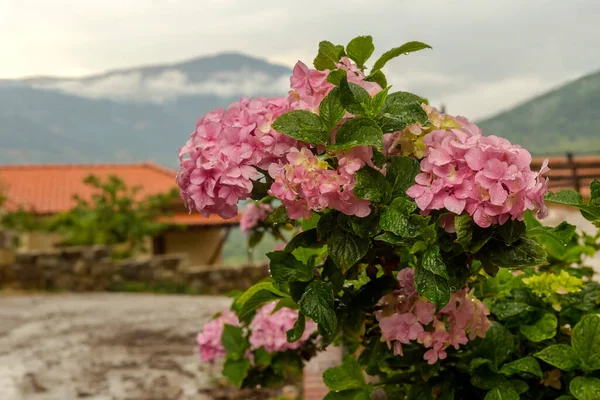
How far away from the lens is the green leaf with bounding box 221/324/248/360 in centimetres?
163

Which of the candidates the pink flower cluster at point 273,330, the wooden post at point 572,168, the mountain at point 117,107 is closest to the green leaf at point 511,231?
the pink flower cluster at point 273,330

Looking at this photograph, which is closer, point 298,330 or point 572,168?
point 298,330

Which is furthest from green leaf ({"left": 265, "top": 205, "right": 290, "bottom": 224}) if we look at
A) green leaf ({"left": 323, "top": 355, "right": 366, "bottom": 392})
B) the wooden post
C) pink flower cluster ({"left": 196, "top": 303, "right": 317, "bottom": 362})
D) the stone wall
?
the wooden post

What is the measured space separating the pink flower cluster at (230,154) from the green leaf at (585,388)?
59 centimetres

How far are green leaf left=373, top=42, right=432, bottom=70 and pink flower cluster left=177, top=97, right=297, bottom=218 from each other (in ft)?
0.53

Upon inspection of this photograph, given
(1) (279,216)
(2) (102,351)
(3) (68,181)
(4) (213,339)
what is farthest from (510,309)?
(3) (68,181)

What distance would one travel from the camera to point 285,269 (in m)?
0.94

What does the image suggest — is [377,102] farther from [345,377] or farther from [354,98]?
[345,377]

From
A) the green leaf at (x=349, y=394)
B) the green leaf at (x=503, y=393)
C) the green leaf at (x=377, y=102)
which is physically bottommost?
the green leaf at (x=349, y=394)

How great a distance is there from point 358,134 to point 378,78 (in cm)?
19

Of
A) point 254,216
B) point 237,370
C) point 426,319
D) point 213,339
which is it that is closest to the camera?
point 426,319

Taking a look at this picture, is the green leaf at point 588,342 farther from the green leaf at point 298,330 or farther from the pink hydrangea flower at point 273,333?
the pink hydrangea flower at point 273,333

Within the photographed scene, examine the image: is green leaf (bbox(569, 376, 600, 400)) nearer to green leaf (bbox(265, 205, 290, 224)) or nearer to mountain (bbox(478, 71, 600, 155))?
green leaf (bbox(265, 205, 290, 224))

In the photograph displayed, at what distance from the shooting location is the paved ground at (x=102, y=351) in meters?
3.73
